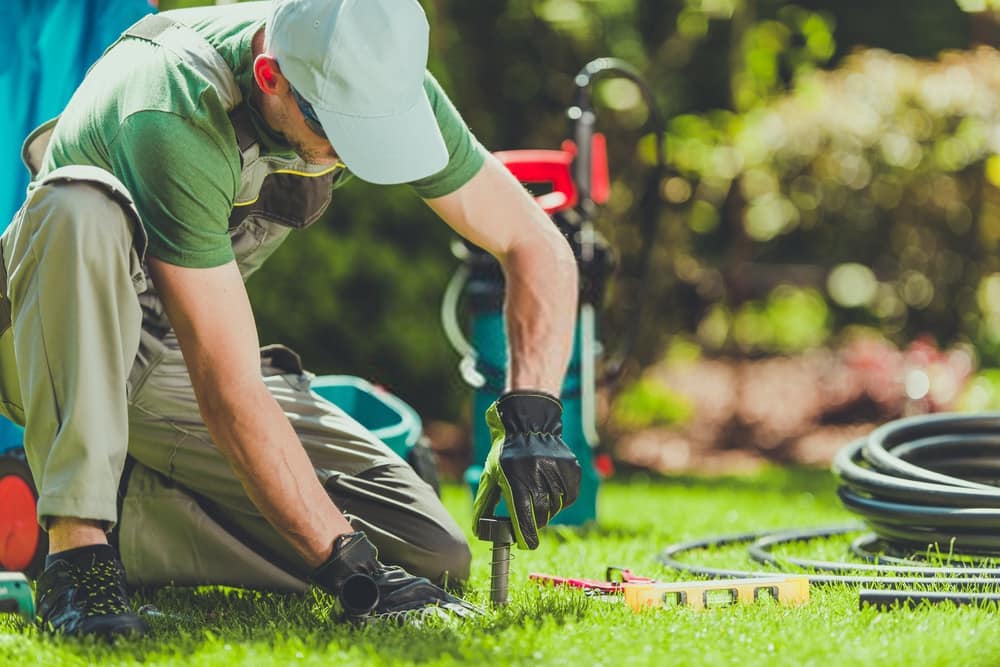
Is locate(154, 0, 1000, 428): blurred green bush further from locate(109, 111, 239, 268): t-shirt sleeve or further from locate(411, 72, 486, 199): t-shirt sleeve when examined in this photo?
locate(109, 111, 239, 268): t-shirt sleeve

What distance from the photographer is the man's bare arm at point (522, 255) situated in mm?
2861

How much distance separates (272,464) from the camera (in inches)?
95.6

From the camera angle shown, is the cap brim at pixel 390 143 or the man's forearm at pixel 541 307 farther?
the man's forearm at pixel 541 307

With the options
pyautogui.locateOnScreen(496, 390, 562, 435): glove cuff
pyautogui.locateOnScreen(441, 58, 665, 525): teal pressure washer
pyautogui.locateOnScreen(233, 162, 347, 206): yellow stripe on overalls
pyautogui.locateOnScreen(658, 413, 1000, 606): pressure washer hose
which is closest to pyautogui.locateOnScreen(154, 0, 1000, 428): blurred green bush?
pyautogui.locateOnScreen(441, 58, 665, 525): teal pressure washer

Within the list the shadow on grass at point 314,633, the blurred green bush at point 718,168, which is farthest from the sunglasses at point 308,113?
the blurred green bush at point 718,168

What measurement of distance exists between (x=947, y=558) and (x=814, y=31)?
471 centimetres

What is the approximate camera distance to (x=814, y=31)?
23.6 feet

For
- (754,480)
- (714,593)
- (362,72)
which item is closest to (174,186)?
(362,72)

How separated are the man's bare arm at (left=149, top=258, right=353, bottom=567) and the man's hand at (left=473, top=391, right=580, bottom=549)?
34 cm

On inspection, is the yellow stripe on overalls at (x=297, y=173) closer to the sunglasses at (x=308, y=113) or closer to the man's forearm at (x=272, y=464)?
the sunglasses at (x=308, y=113)

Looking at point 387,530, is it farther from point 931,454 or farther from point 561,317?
point 931,454

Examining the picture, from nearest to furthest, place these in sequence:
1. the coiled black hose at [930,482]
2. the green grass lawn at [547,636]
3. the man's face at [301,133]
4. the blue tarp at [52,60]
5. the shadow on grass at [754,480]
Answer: the green grass lawn at [547,636], the man's face at [301,133], the coiled black hose at [930,482], the blue tarp at [52,60], the shadow on grass at [754,480]

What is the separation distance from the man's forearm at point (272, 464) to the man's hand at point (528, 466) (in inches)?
12.7

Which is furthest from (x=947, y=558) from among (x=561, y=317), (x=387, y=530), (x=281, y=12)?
(x=281, y=12)
